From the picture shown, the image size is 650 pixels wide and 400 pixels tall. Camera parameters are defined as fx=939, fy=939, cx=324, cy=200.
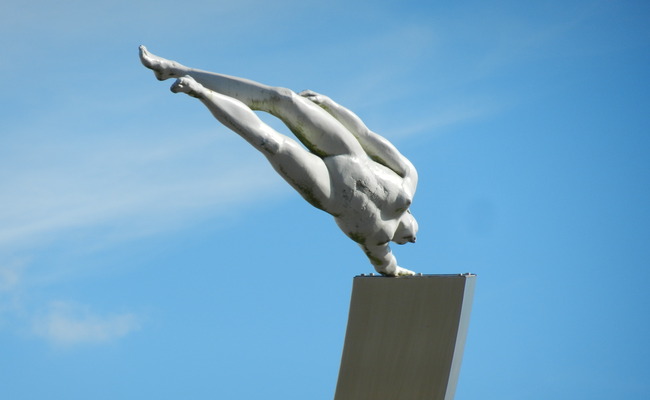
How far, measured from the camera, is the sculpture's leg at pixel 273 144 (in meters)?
7.27

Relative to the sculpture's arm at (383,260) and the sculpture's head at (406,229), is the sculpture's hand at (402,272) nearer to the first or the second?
the sculpture's arm at (383,260)

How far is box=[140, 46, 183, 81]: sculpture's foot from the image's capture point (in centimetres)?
745

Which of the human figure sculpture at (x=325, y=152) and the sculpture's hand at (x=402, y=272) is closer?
the human figure sculpture at (x=325, y=152)

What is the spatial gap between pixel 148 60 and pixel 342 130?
1.71 m

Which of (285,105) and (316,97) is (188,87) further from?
(316,97)

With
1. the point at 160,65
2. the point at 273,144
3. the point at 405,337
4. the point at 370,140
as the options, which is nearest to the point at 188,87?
the point at 160,65

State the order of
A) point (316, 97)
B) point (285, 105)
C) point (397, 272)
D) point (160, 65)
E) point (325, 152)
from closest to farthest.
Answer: point (160, 65), point (285, 105), point (325, 152), point (316, 97), point (397, 272)

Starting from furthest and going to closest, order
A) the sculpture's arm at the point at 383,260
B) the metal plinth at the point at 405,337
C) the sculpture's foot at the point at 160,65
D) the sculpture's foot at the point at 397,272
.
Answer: the sculpture's foot at the point at 397,272, the sculpture's arm at the point at 383,260, the metal plinth at the point at 405,337, the sculpture's foot at the point at 160,65

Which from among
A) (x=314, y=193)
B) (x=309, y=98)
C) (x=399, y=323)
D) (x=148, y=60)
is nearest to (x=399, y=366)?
(x=399, y=323)

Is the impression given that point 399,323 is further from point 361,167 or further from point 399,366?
point 361,167

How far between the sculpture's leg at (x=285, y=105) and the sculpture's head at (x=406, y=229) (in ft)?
2.71

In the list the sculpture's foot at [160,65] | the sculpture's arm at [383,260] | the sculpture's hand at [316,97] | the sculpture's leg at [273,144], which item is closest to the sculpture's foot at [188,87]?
the sculpture's leg at [273,144]

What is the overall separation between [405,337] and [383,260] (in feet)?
2.36

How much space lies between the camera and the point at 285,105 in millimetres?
7754
